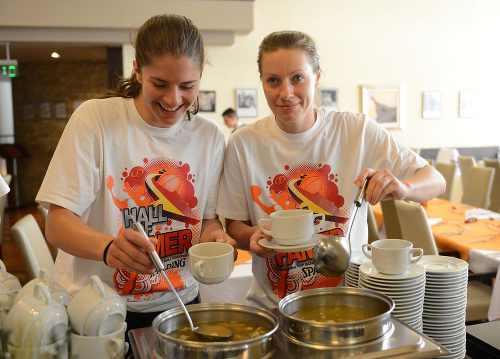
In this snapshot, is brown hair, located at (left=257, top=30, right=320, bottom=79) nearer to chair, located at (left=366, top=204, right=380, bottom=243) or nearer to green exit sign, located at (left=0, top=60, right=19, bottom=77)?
chair, located at (left=366, top=204, right=380, bottom=243)

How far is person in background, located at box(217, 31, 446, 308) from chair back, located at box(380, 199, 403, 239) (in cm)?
192

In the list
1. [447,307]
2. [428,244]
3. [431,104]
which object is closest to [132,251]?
[447,307]

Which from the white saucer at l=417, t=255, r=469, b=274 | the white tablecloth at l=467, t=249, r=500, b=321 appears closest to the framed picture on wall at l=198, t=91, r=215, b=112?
the white tablecloth at l=467, t=249, r=500, b=321

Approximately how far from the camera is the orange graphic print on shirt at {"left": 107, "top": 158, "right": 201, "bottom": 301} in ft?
4.82

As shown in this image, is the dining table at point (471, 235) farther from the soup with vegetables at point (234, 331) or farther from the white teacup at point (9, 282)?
the white teacup at point (9, 282)

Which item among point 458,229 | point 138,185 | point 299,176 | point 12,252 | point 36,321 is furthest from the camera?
point 12,252

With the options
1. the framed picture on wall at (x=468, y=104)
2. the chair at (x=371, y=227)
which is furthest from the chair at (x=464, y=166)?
the chair at (x=371, y=227)

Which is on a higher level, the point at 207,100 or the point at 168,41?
the point at 207,100

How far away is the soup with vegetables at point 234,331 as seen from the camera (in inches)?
40.7

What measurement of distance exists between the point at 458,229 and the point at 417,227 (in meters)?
0.62

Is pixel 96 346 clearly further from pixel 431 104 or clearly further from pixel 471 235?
pixel 431 104

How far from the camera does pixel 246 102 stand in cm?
819

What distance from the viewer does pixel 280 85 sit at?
1.50 m

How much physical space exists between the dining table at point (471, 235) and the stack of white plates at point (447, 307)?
161 cm
